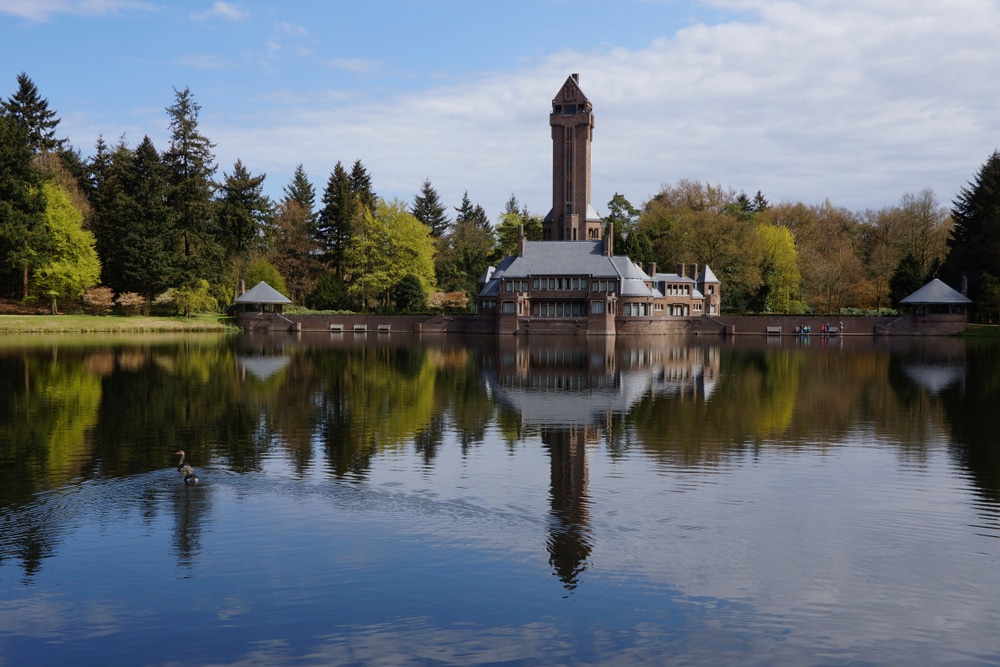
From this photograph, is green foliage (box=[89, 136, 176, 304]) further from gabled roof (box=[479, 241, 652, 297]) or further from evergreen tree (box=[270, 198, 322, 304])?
gabled roof (box=[479, 241, 652, 297])

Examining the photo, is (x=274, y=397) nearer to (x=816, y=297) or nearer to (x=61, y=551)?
(x=61, y=551)

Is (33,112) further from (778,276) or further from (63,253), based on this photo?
(778,276)

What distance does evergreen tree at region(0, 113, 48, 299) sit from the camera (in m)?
77.4

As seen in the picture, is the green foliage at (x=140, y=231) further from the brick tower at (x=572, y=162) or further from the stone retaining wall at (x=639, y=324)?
the brick tower at (x=572, y=162)

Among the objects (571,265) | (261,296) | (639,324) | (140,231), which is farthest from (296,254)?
(639,324)

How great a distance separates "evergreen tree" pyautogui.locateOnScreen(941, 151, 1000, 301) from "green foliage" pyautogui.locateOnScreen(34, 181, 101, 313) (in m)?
91.4

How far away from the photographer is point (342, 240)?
374 feet

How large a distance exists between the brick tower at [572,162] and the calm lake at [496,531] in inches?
2885

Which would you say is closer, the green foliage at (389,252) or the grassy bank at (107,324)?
the grassy bank at (107,324)

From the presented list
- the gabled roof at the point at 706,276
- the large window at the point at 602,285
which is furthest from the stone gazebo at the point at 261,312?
the gabled roof at the point at 706,276

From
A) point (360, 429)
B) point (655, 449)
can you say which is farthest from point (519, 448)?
point (360, 429)

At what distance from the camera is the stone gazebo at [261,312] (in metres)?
93.6

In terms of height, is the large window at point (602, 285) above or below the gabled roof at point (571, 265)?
below

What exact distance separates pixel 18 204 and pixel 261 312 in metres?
25.9
